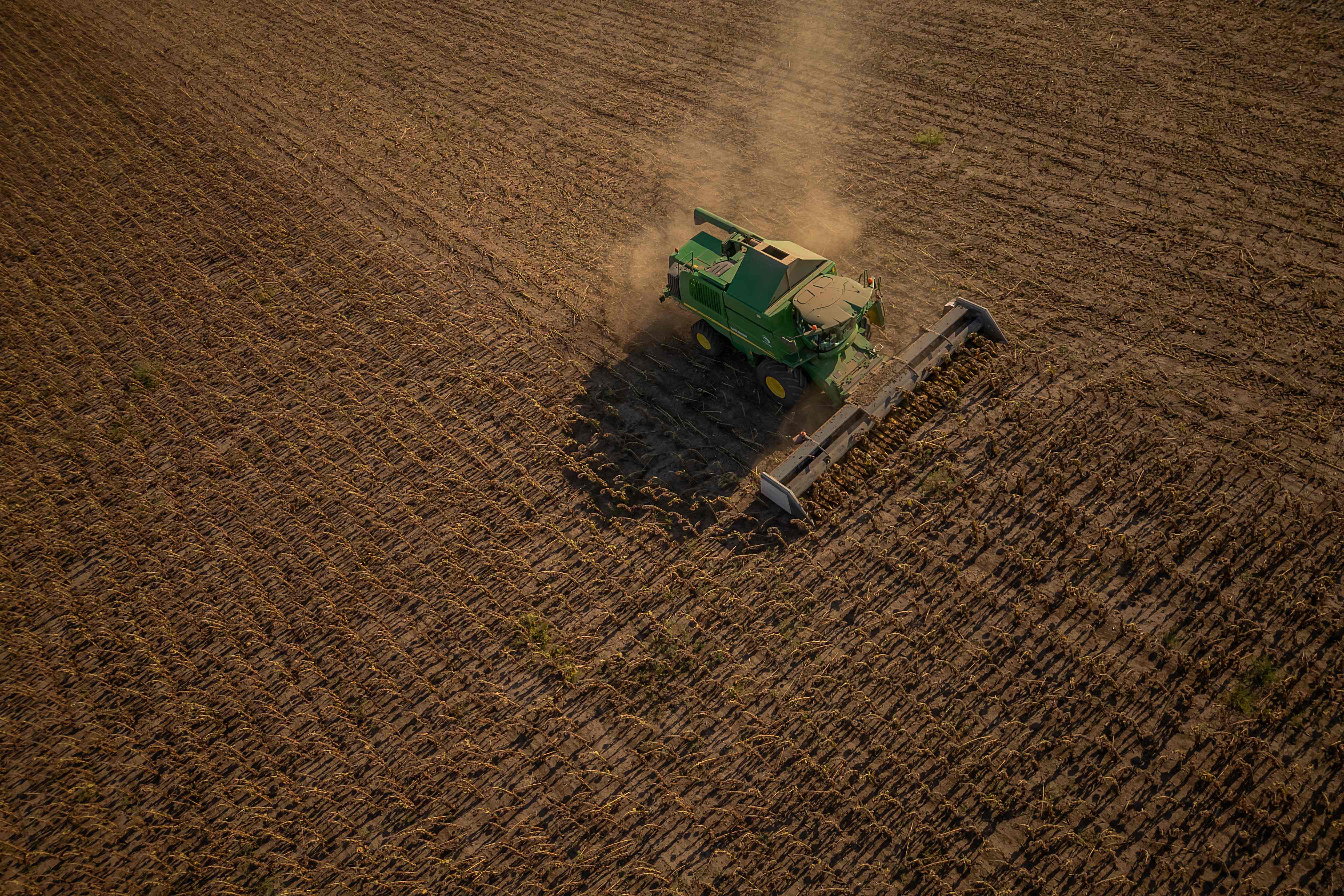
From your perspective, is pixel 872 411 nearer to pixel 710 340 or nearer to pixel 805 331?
pixel 805 331

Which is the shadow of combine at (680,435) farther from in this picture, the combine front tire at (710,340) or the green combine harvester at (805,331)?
the green combine harvester at (805,331)

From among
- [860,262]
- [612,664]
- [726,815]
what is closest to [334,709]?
[612,664]

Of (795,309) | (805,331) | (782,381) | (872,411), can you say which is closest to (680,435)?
(782,381)

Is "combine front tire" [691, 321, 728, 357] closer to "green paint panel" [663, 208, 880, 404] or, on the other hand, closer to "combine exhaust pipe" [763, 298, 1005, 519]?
"green paint panel" [663, 208, 880, 404]

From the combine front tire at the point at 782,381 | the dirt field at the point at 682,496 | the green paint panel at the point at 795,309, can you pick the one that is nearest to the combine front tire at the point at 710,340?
the dirt field at the point at 682,496

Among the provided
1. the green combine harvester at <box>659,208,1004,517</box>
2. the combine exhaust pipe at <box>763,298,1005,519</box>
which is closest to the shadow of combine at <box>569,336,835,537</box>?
the green combine harvester at <box>659,208,1004,517</box>
